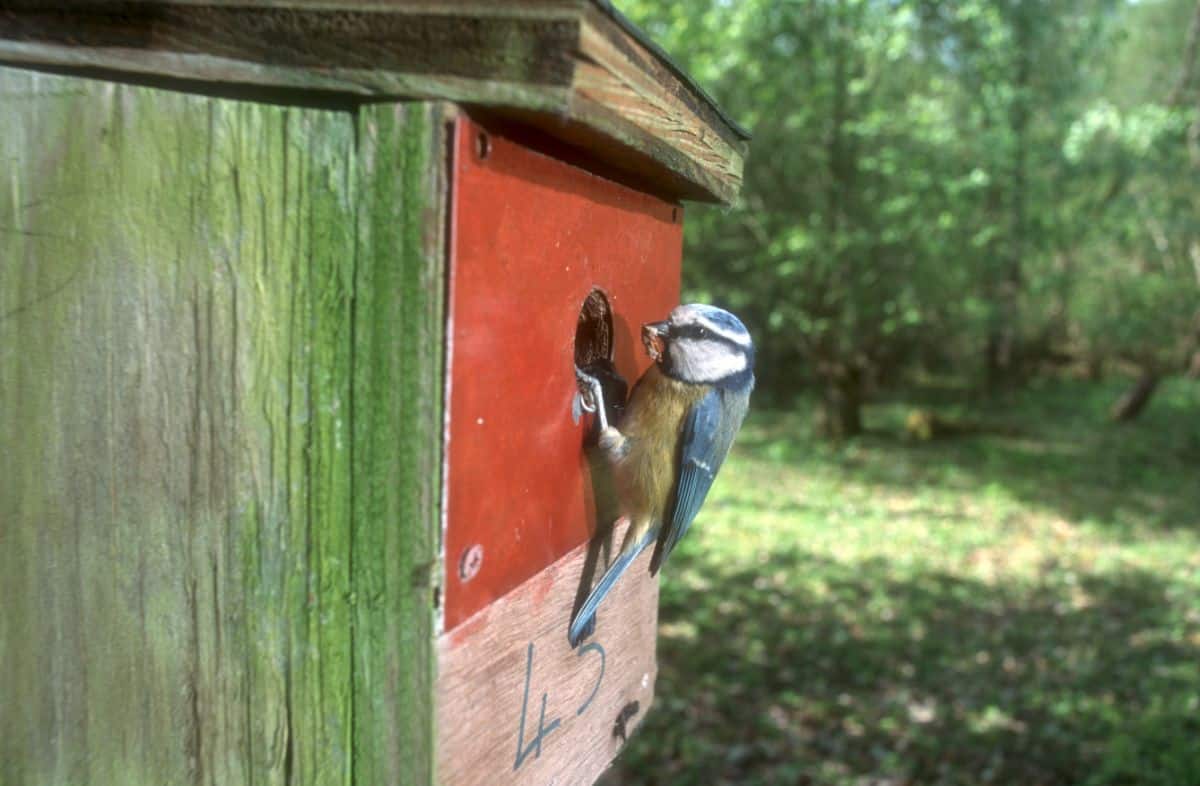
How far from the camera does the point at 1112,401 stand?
14109mm

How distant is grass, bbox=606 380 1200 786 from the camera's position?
4223 millimetres

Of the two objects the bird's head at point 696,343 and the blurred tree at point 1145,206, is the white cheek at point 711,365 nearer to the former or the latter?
the bird's head at point 696,343

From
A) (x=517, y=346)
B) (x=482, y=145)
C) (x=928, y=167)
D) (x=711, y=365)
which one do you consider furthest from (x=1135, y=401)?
(x=482, y=145)

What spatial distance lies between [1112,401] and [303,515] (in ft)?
50.0

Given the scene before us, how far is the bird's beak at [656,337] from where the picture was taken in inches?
56.3

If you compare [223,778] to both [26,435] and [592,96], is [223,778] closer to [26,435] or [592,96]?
[26,435]

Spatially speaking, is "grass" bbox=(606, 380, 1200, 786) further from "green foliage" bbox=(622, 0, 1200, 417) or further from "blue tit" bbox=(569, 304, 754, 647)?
"blue tit" bbox=(569, 304, 754, 647)

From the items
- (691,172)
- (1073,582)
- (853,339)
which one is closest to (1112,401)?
(853,339)

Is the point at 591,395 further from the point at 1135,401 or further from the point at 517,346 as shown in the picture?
the point at 1135,401

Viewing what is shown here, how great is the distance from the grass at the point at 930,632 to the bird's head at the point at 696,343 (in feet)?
9.87

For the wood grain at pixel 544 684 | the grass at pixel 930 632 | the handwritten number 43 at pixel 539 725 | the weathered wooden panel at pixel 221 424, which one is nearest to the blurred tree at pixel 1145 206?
the grass at pixel 930 632

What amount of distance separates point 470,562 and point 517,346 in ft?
0.77

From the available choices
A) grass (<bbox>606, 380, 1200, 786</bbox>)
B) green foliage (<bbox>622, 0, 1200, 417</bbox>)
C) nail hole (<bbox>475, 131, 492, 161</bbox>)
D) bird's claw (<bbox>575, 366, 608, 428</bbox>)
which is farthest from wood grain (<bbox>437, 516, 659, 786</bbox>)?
green foliage (<bbox>622, 0, 1200, 417</bbox>)

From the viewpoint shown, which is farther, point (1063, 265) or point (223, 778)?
point (1063, 265)
